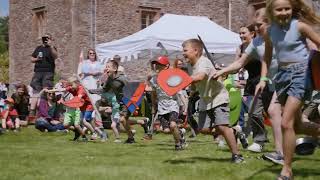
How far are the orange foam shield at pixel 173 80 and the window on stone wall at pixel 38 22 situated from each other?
85.5 ft

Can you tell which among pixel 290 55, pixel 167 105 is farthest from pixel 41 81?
pixel 290 55

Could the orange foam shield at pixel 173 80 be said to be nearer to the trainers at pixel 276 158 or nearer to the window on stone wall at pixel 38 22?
the trainers at pixel 276 158

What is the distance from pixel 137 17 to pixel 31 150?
22357mm

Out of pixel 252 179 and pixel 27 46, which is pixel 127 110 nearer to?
pixel 252 179

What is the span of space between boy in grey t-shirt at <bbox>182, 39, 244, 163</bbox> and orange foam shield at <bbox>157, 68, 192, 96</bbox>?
0.39 feet

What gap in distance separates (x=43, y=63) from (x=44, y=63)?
26 millimetres

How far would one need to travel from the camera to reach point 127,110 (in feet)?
36.7

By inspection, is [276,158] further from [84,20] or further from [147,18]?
[147,18]

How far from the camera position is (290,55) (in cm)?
550

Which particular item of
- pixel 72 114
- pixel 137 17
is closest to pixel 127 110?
pixel 72 114

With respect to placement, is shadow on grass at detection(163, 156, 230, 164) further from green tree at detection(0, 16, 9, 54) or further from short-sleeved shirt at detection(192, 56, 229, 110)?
green tree at detection(0, 16, 9, 54)

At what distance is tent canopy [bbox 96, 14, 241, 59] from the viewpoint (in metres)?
17.8

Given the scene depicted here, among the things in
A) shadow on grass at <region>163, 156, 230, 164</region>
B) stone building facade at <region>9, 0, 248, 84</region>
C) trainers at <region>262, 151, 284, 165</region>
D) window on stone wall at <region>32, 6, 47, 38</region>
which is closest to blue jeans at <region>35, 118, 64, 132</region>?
shadow on grass at <region>163, 156, 230, 164</region>

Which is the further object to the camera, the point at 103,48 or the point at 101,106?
the point at 103,48
